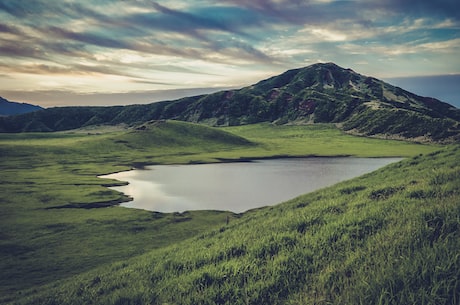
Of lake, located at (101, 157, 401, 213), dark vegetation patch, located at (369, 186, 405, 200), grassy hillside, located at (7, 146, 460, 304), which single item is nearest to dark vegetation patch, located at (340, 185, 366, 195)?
dark vegetation patch, located at (369, 186, 405, 200)

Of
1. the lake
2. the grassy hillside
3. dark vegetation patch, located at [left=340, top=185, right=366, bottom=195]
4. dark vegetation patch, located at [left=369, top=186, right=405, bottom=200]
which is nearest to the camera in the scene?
the grassy hillside

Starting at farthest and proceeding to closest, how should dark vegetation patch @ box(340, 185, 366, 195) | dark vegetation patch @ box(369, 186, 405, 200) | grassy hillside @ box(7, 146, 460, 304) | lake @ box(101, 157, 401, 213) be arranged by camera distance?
lake @ box(101, 157, 401, 213) < dark vegetation patch @ box(340, 185, 366, 195) < dark vegetation patch @ box(369, 186, 405, 200) < grassy hillside @ box(7, 146, 460, 304)

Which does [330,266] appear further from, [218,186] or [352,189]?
[218,186]

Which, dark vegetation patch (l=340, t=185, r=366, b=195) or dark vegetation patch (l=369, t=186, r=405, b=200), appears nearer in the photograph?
dark vegetation patch (l=369, t=186, r=405, b=200)

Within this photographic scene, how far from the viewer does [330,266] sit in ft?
30.7

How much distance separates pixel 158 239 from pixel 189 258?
31958mm

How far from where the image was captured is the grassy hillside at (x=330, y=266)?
7266 millimetres

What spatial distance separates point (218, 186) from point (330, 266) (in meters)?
79.5

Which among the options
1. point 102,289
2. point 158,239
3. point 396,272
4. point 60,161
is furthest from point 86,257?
point 60,161

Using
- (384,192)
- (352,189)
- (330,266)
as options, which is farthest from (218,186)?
(330,266)

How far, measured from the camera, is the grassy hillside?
A: 23.8 feet

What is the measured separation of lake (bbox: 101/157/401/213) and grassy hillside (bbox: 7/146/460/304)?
160ft

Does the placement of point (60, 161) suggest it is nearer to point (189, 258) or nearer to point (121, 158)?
point (121, 158)

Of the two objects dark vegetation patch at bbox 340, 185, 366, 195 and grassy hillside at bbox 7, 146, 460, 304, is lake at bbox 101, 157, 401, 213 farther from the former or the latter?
grassy hillside at bbox 7, 146, 460, 304
